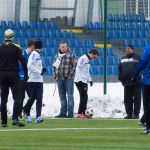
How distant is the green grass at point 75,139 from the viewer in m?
11.5

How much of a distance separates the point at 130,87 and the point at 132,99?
29 cm

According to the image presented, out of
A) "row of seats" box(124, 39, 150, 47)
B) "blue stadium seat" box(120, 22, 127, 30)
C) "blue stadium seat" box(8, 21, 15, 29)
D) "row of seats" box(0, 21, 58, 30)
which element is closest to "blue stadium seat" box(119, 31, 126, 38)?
"row of seats" box(124, 39, 150, 47)

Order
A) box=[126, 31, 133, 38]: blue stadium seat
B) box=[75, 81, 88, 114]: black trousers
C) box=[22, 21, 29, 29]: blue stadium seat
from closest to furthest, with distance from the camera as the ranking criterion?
1. box=[75, 81, 88, 114]: black trousers
2. box=[22, 21, 29, 29]: blue stadium seat
3. box=[126, 31, 133, 38]: blue stadium seat

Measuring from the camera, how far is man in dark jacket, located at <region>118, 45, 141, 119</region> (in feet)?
64.6

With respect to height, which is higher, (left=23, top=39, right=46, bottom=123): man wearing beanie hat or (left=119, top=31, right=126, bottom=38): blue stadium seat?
(left=119, top=31, right=126, bottom=38): blue stadium seat

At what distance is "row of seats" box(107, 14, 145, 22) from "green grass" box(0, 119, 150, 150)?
2491 centimetres

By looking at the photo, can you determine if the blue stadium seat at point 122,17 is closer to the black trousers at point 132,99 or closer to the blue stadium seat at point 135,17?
the blue stadium seat at point 135,17

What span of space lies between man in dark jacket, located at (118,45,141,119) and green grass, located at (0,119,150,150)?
3.45m

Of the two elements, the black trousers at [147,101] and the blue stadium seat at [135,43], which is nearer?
the black trousers at [147,101]

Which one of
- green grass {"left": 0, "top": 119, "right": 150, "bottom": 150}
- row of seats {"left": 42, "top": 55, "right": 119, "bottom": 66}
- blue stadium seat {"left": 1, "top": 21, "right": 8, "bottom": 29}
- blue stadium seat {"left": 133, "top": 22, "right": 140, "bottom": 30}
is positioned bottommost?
green grass {"left": 0, "top": 119, "right": 150, "bottom": 150}

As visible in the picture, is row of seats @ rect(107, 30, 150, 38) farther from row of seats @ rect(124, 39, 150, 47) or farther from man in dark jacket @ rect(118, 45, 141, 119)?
man in dark jacket @ rect(118, 45, 141, 119)

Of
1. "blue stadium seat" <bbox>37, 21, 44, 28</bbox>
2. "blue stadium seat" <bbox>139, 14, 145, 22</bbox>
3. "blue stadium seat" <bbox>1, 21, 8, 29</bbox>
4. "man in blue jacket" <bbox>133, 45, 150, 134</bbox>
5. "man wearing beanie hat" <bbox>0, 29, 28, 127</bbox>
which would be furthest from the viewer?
"blue stadium seat" <bbox>139, 14, 145, 22</bbox>

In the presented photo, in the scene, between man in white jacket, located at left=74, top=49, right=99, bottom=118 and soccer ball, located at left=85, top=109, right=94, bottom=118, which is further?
soccer ball, located at left=85, top=109, right=94, bottom=118

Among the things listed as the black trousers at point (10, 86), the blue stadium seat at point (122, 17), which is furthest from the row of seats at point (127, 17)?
the black trousers at point (10, 86)
